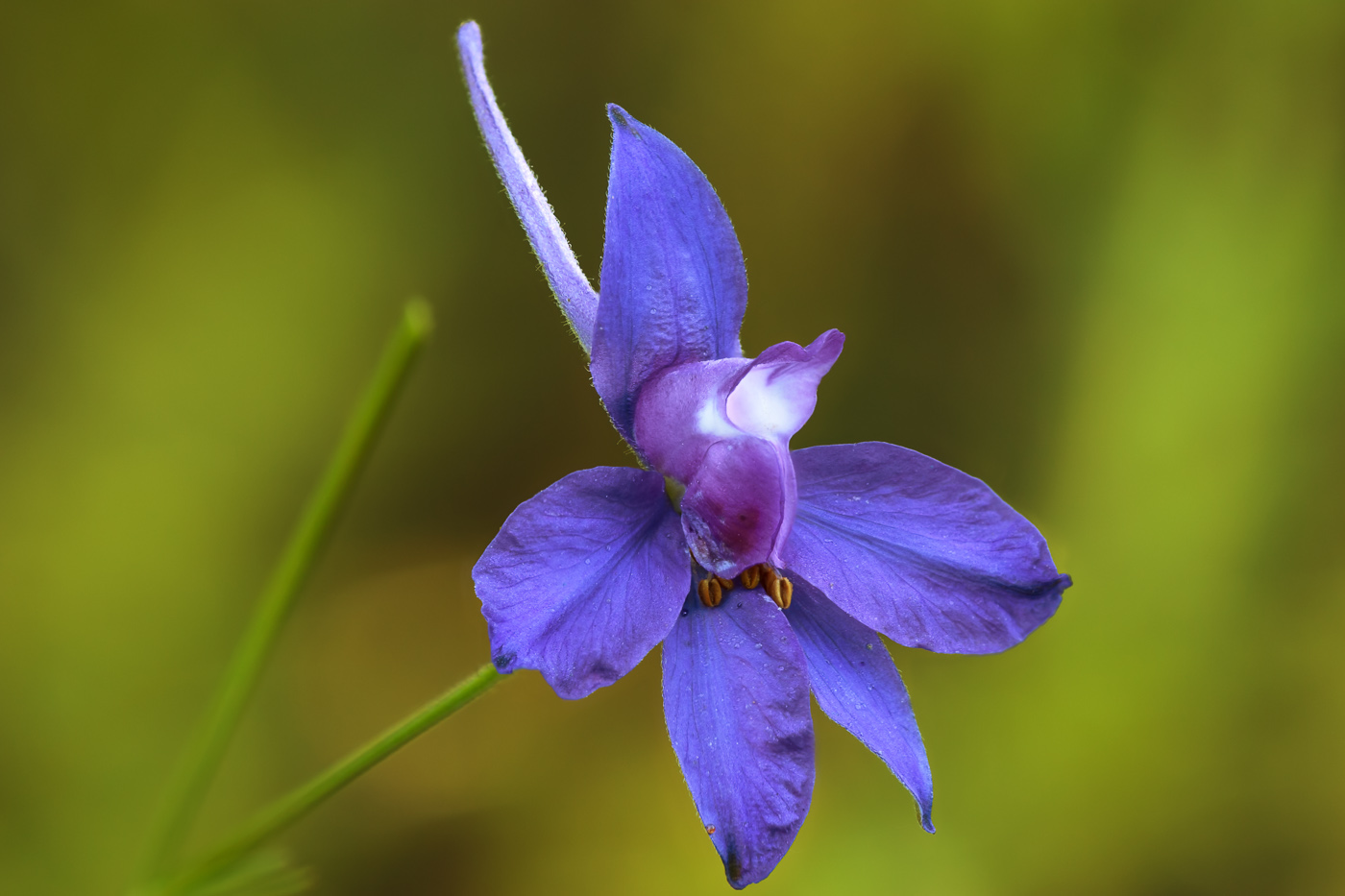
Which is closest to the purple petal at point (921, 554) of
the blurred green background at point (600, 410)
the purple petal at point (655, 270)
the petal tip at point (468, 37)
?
the purple petal at point (655, 270)

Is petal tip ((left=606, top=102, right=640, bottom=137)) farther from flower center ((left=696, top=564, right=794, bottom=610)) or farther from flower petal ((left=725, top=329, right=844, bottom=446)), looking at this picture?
flower center ((left=696, top=564, right=794, bottom=610))

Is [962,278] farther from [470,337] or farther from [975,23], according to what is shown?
[470,337]

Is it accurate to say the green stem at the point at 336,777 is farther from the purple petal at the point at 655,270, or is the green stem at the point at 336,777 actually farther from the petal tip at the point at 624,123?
the petal tip at the point at 624,123

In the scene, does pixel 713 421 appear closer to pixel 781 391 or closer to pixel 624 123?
pixel 781 391

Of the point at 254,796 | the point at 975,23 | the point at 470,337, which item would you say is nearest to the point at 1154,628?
the point at 975,23

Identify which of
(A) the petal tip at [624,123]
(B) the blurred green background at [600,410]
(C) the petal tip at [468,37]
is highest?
(C) the petal tip at [468,37]

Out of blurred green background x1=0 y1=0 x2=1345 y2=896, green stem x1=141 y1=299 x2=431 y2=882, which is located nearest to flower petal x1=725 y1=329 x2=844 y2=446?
green stem x1=141 y1=299 x2=431 y2=882

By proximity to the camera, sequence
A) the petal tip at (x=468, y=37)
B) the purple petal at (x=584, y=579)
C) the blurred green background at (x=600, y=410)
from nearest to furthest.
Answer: the purple petal at (x=584, y=579), the petal tip at (x=468, y=37), the blurred green background at (x=600, y=410)
